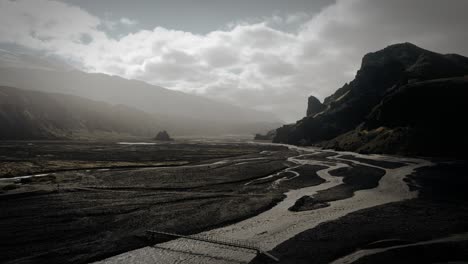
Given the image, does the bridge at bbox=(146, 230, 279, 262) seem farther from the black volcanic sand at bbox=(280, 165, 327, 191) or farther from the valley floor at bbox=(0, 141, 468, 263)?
the black volcanic sand at bbox=(280, 165, 327, 191)

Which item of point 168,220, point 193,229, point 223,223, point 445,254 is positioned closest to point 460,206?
point 445,254

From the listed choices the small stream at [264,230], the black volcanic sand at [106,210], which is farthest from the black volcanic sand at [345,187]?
the black volcanic sand at [106,210]

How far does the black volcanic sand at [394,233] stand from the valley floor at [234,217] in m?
0.12

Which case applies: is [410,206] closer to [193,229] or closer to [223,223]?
[223,223]

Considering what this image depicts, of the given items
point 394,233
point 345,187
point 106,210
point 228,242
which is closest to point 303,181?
point 345,187

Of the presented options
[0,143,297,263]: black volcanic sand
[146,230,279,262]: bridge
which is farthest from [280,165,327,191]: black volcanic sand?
[146,230,279,262]: bridge

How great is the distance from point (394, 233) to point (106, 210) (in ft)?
124

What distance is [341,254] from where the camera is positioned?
27.8 metres

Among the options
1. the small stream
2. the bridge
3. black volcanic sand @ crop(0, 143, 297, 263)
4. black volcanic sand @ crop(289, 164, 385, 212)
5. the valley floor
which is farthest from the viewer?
black volcanic sand @ crop(289, 164, 385, 212)

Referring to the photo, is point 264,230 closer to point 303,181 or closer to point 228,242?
point 228,242

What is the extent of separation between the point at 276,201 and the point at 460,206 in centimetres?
2679

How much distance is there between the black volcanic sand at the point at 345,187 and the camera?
45.2 m

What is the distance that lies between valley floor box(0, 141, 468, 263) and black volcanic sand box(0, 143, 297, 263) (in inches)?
5.7

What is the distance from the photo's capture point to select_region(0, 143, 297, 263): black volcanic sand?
29.2 m
